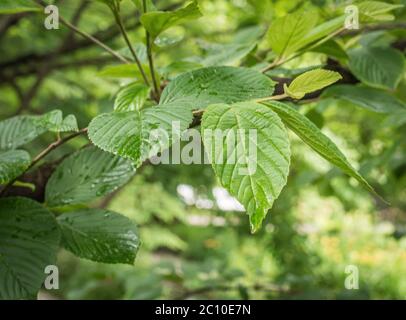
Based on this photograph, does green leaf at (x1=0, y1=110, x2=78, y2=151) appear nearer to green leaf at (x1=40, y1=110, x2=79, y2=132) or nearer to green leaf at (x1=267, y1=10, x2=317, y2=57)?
green leaf at (x1=40, y1=110, x2=79, y2=132)

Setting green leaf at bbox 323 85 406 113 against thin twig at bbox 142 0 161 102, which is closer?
thin twig at bbox 142 0 161 102

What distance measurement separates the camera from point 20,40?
8.06 ft

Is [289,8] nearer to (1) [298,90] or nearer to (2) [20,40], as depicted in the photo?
(1) [298,90]

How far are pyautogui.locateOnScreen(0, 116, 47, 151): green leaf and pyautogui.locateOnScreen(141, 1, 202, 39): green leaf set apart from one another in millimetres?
218

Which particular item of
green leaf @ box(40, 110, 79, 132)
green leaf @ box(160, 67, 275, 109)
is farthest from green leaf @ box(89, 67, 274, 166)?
green leaf @ box(40, 110, 79, 132)

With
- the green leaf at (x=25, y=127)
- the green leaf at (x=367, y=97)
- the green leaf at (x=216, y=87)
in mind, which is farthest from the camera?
the green leaf at (x=367, y=97)

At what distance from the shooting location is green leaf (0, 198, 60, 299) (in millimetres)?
579

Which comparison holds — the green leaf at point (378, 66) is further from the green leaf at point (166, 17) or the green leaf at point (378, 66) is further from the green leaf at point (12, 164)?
the green leaf at point (12, 164)

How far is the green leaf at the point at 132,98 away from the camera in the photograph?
0.65m

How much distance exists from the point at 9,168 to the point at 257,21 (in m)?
0.91

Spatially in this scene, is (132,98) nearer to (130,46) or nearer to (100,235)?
(130,46)

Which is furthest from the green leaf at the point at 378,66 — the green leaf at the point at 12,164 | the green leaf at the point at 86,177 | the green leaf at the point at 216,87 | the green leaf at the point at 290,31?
the green leaf at the point at 12,164

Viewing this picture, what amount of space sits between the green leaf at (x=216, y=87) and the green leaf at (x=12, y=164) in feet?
0.60
